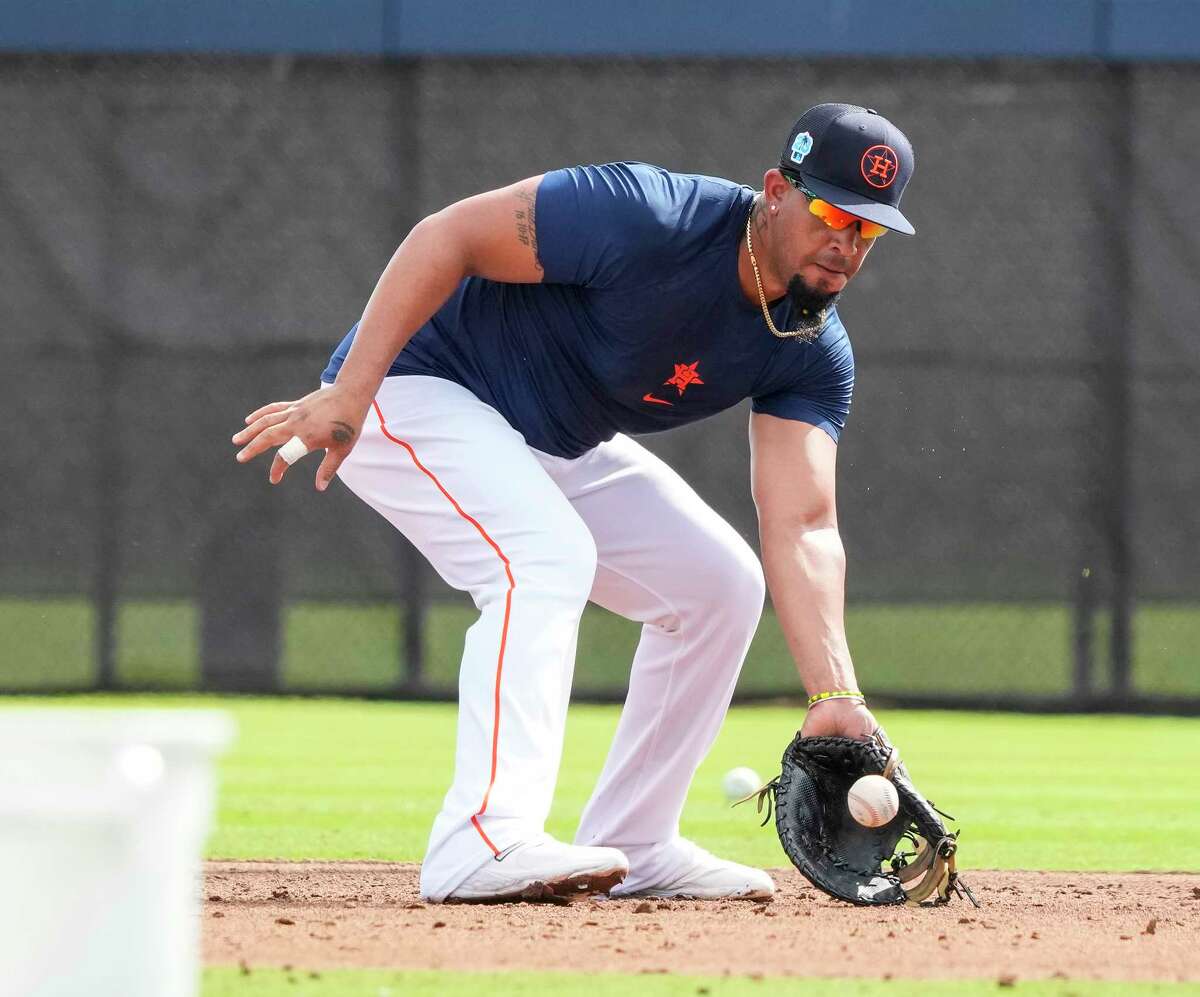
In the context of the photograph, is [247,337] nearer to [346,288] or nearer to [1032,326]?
[346,288]

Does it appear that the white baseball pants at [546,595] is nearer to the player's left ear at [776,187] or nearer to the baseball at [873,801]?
the baseball at [873,801]

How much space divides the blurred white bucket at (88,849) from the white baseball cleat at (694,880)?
→ 228cm

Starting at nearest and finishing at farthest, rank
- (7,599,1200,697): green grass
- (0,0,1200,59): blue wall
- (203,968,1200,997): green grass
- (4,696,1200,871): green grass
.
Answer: (203,968,1200,997): green grass
(4,696,1200,871): green grass
(7,599,1200,697): green grass
(0,0,1200,59): blue wall

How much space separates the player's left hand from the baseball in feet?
0.34

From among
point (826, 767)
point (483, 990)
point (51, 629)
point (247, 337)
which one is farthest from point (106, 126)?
point (483, 990)

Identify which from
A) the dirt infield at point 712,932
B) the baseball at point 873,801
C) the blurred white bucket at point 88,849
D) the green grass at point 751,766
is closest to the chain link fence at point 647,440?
the green grass at point 751,766

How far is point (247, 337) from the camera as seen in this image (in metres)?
8.62

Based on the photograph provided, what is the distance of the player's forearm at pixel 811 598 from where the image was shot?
4020mm

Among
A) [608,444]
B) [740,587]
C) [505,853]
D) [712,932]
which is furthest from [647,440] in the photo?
[712,932]

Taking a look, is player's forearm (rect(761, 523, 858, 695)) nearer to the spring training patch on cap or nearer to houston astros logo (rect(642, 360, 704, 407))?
houston astros logo (rect(642, 360, 704, 407))

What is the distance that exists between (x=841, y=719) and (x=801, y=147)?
116 cm

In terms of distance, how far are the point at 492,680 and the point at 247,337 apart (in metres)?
5.28

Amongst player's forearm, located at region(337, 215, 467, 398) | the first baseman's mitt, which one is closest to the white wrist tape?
player's forearm, located at region(337, 215, 467, 398)

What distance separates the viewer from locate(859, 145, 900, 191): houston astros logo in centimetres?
381
